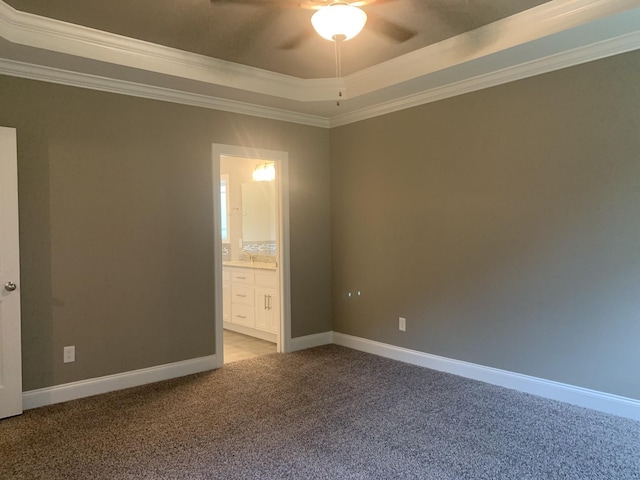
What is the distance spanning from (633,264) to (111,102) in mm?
3962

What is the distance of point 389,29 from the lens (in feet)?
10.3

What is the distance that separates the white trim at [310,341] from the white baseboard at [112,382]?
0.91 metres

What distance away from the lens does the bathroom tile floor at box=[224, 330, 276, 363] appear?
15.1 ft

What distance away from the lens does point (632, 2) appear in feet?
8.34

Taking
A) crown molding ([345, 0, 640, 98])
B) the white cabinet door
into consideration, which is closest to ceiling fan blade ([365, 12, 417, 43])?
crown molding ([345, 0, 640, 98])

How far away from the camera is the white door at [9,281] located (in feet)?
9.89

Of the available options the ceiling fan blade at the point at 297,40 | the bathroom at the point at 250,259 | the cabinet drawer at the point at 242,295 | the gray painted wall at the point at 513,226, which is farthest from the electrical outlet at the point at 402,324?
the ceiling fan blade at the point at 297,40

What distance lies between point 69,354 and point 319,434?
2024mm

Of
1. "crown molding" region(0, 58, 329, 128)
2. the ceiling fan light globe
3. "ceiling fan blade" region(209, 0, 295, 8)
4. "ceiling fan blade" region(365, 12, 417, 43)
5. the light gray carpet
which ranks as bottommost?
the light gray carpet

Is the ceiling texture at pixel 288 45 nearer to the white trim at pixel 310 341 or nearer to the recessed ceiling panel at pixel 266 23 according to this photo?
the recessed ceiling panel at pixel 266 23

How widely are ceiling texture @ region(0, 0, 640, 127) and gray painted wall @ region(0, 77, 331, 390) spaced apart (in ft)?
0.72

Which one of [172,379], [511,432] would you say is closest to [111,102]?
[172,379]

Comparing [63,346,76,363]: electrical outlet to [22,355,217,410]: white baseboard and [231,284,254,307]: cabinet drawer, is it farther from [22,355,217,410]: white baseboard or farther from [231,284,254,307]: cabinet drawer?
[231,284,254,307]: cabinet drawer

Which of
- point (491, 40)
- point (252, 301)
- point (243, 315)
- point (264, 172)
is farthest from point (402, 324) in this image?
point (264, 172)
